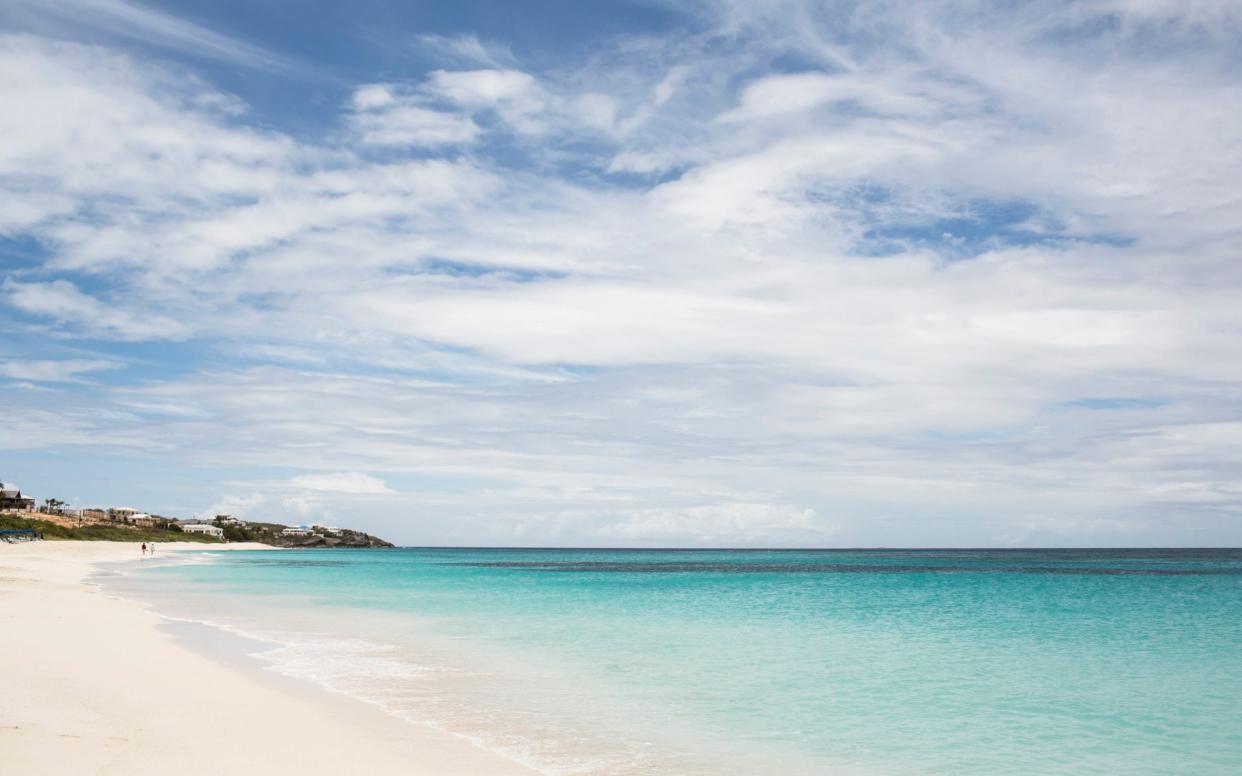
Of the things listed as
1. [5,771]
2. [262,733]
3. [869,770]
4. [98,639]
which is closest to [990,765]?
[869,770]

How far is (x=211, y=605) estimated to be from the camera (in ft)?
110

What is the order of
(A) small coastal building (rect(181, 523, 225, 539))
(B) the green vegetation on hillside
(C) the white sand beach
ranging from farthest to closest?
1. (A) small coastal building (rect(181, 523, 225, 539))
2. (B) the green vegetation on hillside
3. (C) the white sand beach

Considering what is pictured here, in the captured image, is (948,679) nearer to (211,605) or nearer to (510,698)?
(510,698)

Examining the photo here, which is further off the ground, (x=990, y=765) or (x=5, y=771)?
(x=5, y=771)

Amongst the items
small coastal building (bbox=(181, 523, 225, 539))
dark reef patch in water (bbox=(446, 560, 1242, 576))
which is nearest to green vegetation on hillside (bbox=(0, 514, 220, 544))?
small coastal building (bbox=(181, 523, 225, 539))

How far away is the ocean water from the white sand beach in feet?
3.32

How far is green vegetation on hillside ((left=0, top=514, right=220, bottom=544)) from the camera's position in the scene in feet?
311

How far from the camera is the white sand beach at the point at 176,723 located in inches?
378

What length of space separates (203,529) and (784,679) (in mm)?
173643

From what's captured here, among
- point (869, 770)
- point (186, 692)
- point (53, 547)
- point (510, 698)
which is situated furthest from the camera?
point (53, 547)

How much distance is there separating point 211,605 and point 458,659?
17.4 metres

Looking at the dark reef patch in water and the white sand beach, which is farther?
the dark reef patch in water

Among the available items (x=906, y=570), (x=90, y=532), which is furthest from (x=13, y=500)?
(x=906, y=570)

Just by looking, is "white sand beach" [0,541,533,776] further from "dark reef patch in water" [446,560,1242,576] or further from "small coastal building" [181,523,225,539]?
"small coastal building" [181,523,225,539]
